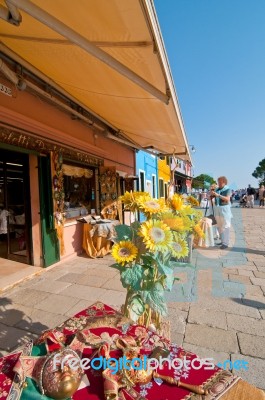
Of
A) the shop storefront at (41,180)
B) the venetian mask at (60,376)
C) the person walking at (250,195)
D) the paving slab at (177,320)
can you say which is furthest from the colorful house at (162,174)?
the venetian mask at (60,376)

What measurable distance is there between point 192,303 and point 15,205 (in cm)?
395

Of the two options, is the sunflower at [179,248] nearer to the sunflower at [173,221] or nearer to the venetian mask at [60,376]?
the sunflower at [173,221]

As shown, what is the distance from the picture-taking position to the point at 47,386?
863mm

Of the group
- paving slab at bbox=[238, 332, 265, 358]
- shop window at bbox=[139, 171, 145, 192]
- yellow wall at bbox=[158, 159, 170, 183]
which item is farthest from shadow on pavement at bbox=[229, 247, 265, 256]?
yellow wall at bbox=[158, 159, 170, 183]

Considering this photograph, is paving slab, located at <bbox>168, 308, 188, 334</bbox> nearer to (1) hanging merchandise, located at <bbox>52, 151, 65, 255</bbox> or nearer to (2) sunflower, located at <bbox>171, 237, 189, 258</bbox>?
(2) sunflower, located at <bbox>171, 237, 189, 258</bbox>

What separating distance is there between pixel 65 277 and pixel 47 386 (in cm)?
A: 324

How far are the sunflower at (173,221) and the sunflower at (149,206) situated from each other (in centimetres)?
5

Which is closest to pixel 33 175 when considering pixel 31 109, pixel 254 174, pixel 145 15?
pixel 31 109

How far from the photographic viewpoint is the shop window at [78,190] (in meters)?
5.26

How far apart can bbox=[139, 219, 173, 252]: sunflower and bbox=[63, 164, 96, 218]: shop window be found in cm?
419

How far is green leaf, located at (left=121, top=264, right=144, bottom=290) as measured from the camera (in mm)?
1292

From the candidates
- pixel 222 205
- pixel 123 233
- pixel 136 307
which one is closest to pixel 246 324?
pixel 136 307

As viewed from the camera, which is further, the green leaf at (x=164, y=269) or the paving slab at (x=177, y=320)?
the paving slab at (x=177, y=320)

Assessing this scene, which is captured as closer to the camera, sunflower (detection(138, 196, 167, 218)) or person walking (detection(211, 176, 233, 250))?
sunflower (detection(138, 196, 167, 218))
